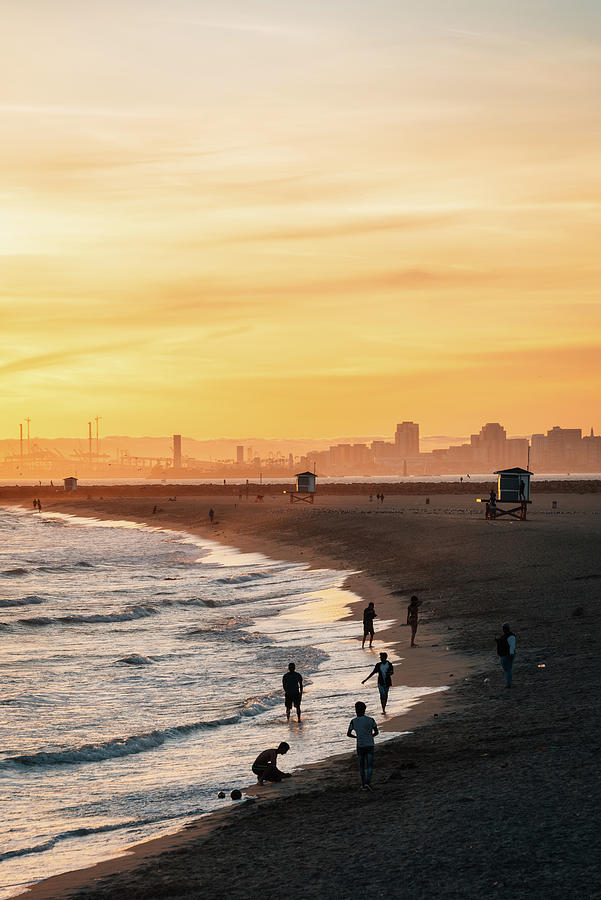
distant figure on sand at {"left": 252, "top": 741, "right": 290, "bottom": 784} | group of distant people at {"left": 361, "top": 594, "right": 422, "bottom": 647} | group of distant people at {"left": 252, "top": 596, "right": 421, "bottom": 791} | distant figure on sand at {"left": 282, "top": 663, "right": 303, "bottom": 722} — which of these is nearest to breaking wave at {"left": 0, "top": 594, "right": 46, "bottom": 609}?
group of distant people at {"left": 361, "top": 594, "right": 422, "bottom": 647}

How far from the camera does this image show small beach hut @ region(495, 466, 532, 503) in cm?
7012

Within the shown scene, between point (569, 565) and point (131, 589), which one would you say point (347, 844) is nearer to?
point (569, 565)

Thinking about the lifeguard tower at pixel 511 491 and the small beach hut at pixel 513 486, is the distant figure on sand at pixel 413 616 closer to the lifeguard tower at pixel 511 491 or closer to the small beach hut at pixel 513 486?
the lifeguard tower at pixel 511 491

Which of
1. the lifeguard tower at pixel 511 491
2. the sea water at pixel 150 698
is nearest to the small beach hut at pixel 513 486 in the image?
the lifeguard tower at pixel 511 491

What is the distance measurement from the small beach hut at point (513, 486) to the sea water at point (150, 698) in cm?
2606

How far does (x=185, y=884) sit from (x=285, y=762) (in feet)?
18.2

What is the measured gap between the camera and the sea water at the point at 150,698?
48.1ft

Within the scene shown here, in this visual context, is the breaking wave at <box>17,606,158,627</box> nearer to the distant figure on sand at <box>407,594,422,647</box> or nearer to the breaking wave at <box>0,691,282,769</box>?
the distant figure on sand at <box>407,594,422,647</box>

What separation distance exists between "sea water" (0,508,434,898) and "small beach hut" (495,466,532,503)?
26.1 metres

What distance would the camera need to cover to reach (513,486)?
71.4m

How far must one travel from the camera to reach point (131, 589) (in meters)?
48.4

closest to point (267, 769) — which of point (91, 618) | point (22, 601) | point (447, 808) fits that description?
point (447, 808)

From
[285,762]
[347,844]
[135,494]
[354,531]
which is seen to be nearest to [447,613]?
[285,762]

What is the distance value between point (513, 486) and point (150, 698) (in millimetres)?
52703
